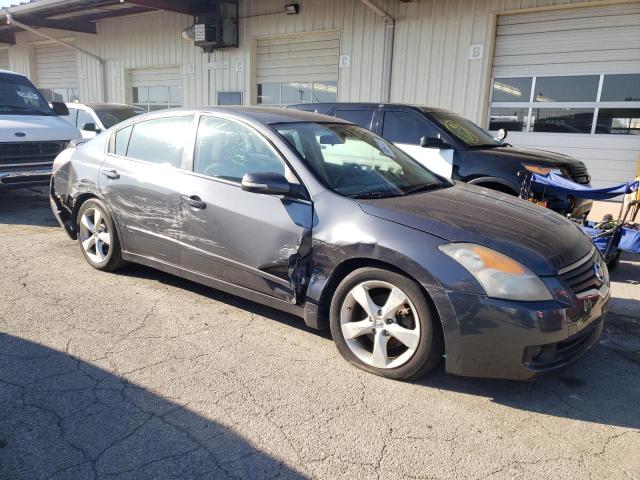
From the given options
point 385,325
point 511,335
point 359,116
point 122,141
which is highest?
point 359,116

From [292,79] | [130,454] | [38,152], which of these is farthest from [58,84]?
[130,454]

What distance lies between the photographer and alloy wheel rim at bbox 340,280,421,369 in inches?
117

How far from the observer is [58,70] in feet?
66.4

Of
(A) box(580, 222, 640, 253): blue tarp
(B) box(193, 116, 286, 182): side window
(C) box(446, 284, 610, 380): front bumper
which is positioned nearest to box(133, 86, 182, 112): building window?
(B) box(193, 116, 286, 182): side window

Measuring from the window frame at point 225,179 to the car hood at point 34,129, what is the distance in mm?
4674

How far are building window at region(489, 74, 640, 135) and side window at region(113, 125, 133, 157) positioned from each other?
26.5ft

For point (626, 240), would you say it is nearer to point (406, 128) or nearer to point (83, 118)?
point (406, 128)

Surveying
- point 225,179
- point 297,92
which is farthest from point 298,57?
point 225,179

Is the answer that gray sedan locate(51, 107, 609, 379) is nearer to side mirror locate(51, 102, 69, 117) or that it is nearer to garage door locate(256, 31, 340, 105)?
side mirror locate(51, 102, 69, 117)

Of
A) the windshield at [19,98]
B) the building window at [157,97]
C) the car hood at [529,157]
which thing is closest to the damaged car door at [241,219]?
the car hood at [529,157]

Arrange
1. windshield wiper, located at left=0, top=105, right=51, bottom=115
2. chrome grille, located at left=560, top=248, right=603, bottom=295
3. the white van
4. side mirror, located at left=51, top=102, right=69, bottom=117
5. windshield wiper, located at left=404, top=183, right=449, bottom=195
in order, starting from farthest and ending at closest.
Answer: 1. side mirror, located at left=51, top=102, right=69, bottom=117
2. windshield wiper, located at left=0, top=105, right=51, bottom=115
3. the white van
4. windshield wiper, located at left=404, top=183, right=449, bottom=195
5. chrome grille, located at left=560, top=248, right=603, bottom=295

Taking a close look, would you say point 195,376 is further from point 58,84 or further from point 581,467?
point 58,84

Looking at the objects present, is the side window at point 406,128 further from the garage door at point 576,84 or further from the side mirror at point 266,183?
the garage door at point 576,84

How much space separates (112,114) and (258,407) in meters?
9.39
